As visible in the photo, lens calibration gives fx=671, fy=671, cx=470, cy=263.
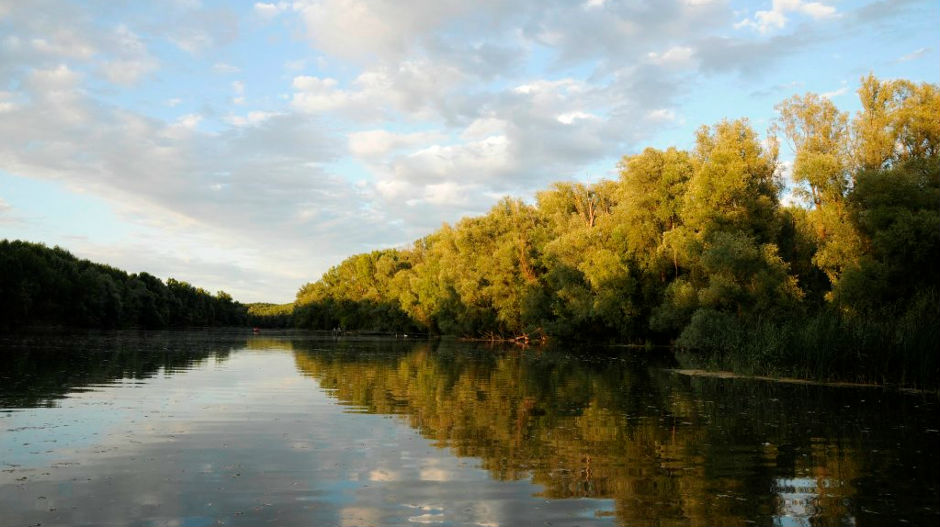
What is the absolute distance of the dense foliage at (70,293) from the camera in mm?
76438

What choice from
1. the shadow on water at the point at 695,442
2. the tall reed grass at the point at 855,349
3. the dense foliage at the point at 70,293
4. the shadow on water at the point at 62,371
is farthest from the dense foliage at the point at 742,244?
the dense foliage at the point at 70,293

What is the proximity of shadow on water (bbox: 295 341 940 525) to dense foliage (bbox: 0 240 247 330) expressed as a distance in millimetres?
67661

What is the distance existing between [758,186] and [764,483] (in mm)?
43911

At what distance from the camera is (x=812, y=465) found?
11.7 metres

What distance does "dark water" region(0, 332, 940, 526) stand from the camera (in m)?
8.66

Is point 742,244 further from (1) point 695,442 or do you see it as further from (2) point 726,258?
(1) point 695,442

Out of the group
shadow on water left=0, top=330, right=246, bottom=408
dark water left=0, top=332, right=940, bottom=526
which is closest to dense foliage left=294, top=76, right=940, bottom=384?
dark water left=0, top=332, right=940, bottom=526

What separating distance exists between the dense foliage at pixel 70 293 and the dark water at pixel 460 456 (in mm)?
64011

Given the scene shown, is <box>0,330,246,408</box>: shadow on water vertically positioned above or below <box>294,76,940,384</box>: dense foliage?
below

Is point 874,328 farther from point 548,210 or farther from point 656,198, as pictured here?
point 548,210

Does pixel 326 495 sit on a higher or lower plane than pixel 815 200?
lower

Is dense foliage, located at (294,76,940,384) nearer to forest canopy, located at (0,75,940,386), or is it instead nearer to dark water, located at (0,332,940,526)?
forest canopy, located at (0,75,940,386)

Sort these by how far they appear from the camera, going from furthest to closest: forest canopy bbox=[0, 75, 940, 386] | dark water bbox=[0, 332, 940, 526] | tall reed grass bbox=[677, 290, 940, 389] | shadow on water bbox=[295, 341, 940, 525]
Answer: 1. forest canopy bbox=[0, 75, 940, 386]
2. tall reed grass bbox=[677, 290, 940, 389]
3. shadow on water bbox=[295, 341, 940, 525]
4. dark water bbox=[0, 332, 940, 526]

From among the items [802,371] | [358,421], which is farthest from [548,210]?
[358,421]
